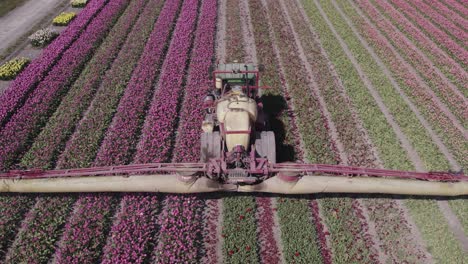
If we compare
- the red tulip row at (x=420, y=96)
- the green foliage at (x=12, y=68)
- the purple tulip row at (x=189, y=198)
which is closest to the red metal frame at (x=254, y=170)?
the purple tulip row at (x=189, y=198)

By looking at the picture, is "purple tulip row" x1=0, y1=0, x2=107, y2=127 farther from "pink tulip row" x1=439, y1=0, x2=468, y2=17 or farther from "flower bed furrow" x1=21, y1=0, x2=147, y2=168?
"pink tulip row" x1=439, y1=0, x2=468, y2=17

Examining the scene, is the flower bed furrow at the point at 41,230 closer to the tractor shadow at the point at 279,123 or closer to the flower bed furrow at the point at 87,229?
the flower bed furrow at the point at 87,229

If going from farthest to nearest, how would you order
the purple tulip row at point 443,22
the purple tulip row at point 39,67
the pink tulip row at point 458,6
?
the pink tulip row at point 458,6 → the purple tulip row at point 443,22 → the purple tulip row at point 39,67

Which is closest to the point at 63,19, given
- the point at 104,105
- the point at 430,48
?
the point at 104,105

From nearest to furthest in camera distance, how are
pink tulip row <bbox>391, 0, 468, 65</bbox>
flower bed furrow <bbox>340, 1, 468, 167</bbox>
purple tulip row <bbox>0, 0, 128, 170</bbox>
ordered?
purple tulip row <bbox>0, 0, 128, 170</bbox> < flower bed furrow <bbox>340, 1, 468, 167</bbox> < pink tulip row <bbox>391, 0, 468, 65</bbox>

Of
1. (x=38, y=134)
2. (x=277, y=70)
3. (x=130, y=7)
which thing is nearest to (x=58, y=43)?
(x=130, y=7)

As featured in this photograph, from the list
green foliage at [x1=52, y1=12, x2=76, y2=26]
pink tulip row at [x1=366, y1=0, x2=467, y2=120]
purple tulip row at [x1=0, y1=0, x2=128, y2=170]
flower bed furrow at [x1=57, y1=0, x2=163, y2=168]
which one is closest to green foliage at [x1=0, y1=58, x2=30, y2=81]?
purple tulip row at [x1=0, y1=0, x2=128, y2=170]

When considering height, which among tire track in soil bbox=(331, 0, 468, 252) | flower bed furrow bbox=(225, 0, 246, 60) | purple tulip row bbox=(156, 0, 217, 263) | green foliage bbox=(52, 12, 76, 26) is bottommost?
tire track in soil bbox=(331, 0, 468, 252)
